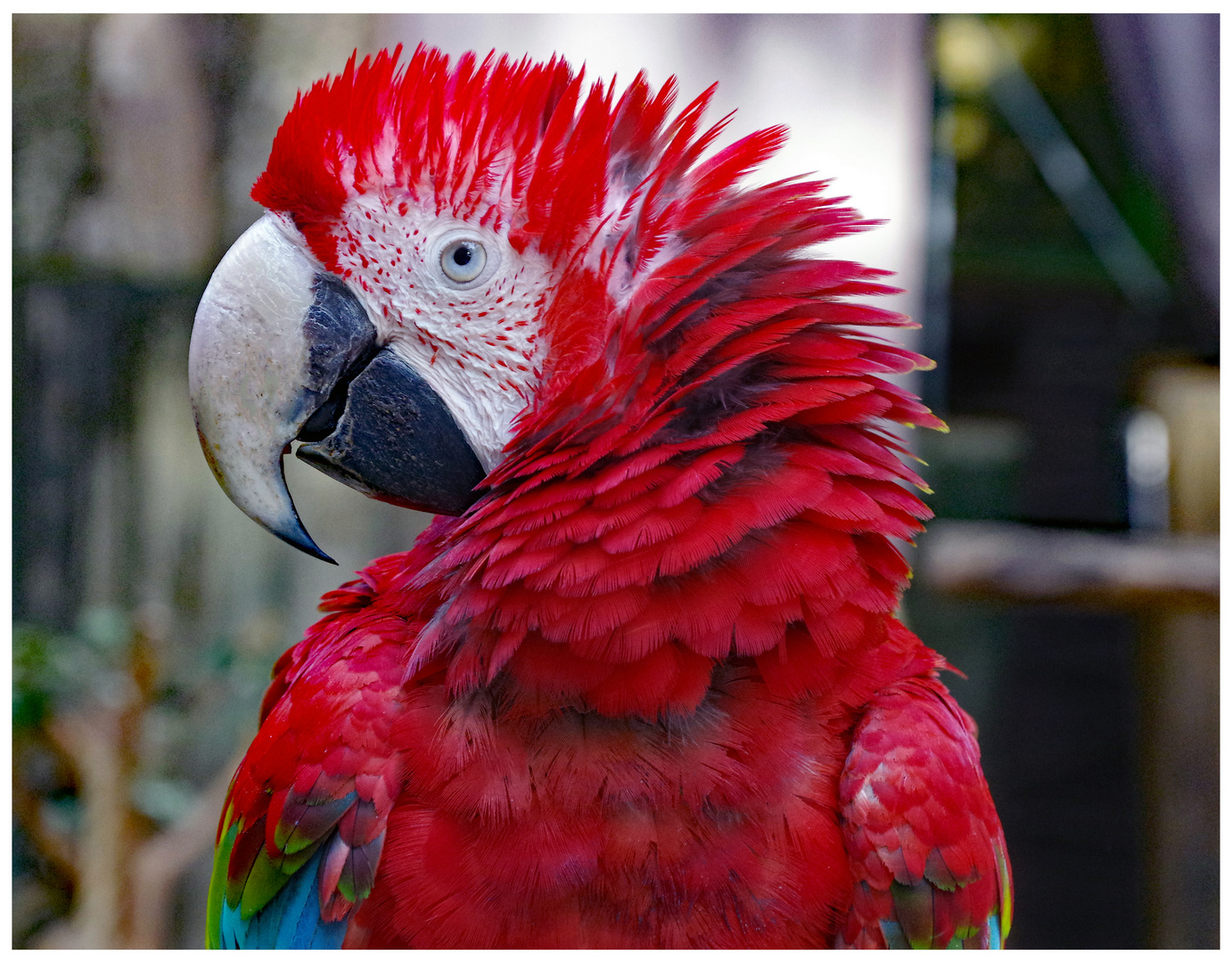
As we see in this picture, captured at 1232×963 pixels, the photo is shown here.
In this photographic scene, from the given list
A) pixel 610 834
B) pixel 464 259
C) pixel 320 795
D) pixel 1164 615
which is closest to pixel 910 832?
pixel 610 834

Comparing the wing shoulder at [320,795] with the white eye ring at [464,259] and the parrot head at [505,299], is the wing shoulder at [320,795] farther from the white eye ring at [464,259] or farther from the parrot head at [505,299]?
the white eye ring at [464,259]

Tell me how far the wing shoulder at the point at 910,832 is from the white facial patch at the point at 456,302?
32 cm

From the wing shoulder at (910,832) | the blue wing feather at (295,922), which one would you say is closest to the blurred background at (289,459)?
the wing shoulder at (910,832)

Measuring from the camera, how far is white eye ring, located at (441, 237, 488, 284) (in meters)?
0.60

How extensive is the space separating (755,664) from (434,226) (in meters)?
0.37

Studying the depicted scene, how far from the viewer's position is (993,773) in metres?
2.12

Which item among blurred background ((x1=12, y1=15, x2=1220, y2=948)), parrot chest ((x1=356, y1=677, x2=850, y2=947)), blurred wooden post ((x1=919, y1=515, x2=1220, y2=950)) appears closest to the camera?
parrot chest ((x1=356, y1=677, x2=850, y2=947))

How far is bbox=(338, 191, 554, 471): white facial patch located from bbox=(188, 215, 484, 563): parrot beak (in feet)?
0.04

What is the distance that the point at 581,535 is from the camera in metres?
0.52

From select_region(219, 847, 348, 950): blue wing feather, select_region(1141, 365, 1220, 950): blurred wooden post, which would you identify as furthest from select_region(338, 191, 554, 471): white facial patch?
select_region(1141, 365, 1220, 950): blurred wooden post

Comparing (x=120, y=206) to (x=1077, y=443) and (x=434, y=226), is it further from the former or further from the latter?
(x=1077, y=443)

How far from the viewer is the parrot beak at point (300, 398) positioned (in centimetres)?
57

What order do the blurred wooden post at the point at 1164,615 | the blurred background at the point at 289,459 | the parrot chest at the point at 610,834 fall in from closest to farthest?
1. the parrot chest at the point at 610,834
2. the blurred background at the point at 289,459
3. the blurred wooden post at the point at 1164,615

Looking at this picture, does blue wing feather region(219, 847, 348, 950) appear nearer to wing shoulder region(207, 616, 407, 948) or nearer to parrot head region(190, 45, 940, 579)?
wing shoulder region(207, 616, 407, 948)
